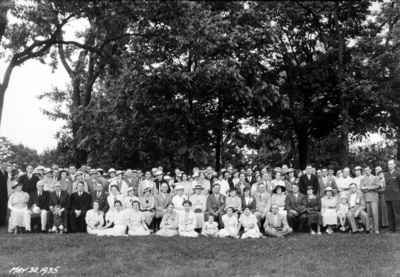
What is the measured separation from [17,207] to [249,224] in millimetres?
7002

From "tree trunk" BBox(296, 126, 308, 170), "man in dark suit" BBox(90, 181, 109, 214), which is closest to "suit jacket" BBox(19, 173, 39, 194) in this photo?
"man in dark suit" BBox(90, 181, 109, 214)

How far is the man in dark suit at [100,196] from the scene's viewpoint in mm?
13581

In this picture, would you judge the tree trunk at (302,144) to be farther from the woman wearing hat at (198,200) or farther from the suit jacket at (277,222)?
the suit jacket at (277,222)

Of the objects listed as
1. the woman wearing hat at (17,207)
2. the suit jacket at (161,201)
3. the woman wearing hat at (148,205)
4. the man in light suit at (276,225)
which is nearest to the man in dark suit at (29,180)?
the woman wearing hat at (17,207)

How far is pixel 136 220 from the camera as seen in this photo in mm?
12680

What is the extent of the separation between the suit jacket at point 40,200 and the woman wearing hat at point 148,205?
9.66ft

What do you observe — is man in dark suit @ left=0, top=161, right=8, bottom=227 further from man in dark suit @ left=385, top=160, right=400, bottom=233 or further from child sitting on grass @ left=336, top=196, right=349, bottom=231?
man in dark suit @ left=385, top=160, right=400, bottom=233

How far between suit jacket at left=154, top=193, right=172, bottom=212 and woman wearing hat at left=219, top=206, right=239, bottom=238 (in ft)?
6.84

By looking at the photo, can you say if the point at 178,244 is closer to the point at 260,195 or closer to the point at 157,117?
the point at 260,195

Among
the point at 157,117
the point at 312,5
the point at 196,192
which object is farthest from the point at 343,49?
the point at 196,192

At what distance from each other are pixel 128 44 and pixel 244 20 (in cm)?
578

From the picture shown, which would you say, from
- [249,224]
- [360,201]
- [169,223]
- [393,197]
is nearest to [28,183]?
[169,223]

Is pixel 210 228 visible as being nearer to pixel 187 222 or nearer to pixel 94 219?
pixel 187 222

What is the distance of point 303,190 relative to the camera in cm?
1452
